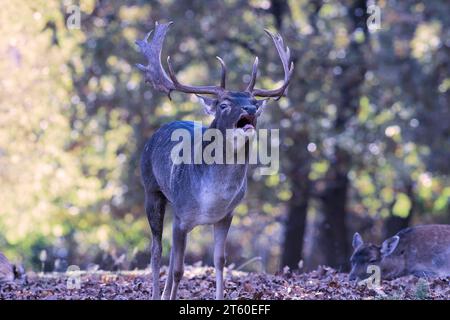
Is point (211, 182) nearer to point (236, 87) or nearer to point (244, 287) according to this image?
point (244, 287)

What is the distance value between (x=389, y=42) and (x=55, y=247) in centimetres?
1580

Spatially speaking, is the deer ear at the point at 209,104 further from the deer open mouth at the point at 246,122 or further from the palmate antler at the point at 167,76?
the deer open mouth at the point at 246,122

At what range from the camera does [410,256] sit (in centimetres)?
1380

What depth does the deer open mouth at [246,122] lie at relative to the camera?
1010cm

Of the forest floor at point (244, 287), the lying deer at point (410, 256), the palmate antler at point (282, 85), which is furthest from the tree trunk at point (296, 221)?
the palmate antler at point (282, 85)

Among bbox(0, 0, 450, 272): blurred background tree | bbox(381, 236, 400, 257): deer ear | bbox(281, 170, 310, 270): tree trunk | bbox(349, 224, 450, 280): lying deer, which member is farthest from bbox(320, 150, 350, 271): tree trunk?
bbox(381, 236, 400, 257): deer ear

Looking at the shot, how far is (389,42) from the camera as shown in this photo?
2386 cm

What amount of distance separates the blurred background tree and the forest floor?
938cm

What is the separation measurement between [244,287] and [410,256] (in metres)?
3.12

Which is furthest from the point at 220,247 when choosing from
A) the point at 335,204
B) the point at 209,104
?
the point at 335,204

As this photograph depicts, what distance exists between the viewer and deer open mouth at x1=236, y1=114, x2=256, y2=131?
10102 millimetres
